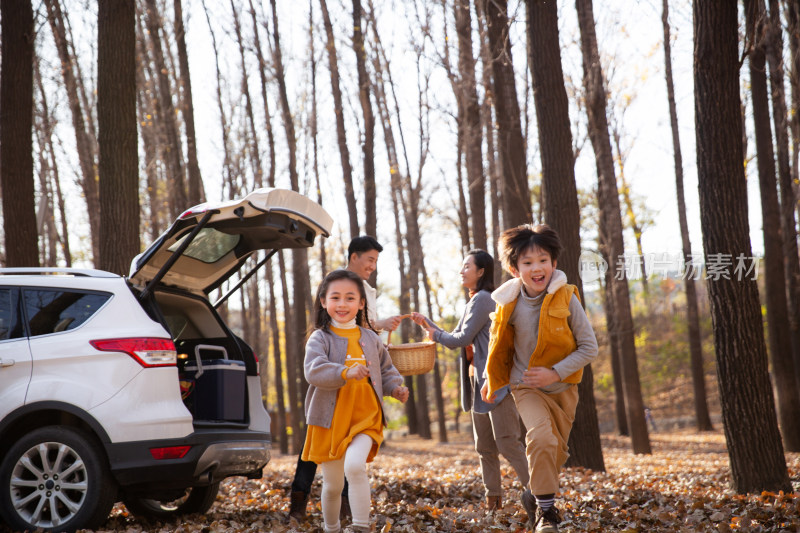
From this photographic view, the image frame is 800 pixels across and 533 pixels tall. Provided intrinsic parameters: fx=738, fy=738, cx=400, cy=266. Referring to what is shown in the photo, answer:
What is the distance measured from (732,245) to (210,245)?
4.80m

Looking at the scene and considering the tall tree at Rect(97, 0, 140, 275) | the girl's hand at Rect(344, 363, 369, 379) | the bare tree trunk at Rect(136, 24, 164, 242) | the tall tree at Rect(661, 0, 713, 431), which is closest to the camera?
the girl's hand at Rect(344, 363, 369, 379)

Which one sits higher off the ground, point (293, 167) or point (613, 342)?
point (293, 167)

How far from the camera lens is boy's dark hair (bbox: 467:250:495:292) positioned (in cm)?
626

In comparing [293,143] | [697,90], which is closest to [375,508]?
[697,90]

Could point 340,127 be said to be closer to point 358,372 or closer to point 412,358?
point 412,358

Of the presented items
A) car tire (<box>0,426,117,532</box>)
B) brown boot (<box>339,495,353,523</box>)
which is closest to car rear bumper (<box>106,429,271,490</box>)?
car tire (<box>0,426,117,532</box>)

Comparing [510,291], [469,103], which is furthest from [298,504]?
[469,103]

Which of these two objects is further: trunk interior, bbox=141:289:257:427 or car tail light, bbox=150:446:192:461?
trunk interior, bbox=141:289:257:427

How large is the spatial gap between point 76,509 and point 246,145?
59.6ft

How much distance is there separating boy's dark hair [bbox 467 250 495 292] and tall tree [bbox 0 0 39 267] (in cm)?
656

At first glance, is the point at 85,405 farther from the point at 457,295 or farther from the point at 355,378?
the point at 457,295

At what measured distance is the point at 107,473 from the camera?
5156 millimetres

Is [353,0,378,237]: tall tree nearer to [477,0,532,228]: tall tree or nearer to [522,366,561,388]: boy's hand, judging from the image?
[477,0,532,228]: tall tree

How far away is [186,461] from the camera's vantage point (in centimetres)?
521
